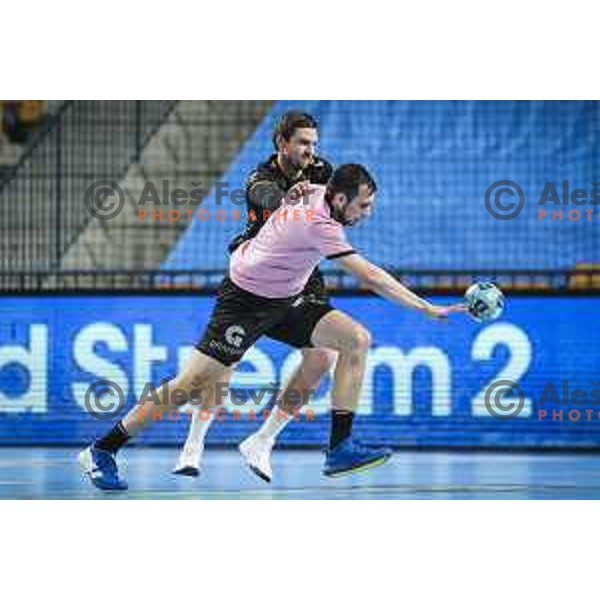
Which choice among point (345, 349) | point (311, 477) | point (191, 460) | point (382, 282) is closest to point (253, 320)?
point (345, 349)

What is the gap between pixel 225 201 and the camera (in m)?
13.3

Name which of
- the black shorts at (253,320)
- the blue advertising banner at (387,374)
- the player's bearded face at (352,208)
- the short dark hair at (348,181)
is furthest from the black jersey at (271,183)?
the blue advertising banner at (387,374)

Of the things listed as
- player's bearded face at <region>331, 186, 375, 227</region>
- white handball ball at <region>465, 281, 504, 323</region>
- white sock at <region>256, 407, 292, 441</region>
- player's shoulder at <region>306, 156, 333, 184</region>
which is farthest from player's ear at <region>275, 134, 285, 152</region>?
white sock at <region>256, 407, 292, 441</region>

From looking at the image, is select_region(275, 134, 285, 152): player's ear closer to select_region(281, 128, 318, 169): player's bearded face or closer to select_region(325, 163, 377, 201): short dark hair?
select_region(281, 128, 318, 169): player's bearded face

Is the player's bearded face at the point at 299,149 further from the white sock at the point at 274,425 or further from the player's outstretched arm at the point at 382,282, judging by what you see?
the white sock at the point at 274,425

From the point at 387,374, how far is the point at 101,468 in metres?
3.46

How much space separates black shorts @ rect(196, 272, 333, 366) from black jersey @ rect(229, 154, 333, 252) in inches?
14.3

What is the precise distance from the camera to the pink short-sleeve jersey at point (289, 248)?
9125 millimetres

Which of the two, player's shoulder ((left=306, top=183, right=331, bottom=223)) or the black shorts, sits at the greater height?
player's shoulder ((left=306, top=183, right=331, bottom=223))

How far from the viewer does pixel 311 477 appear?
1098cm

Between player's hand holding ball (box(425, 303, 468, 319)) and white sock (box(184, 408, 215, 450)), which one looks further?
white sock (box(184, 408, 215, 450))

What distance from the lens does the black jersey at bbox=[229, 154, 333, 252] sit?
9.28 metres

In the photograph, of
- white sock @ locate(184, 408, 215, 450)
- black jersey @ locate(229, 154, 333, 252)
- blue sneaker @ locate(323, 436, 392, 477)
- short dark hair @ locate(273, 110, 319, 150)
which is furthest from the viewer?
white sock @ locate(184, 408, 215, 450)

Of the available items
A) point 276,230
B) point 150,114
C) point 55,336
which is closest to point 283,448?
point 55,336
